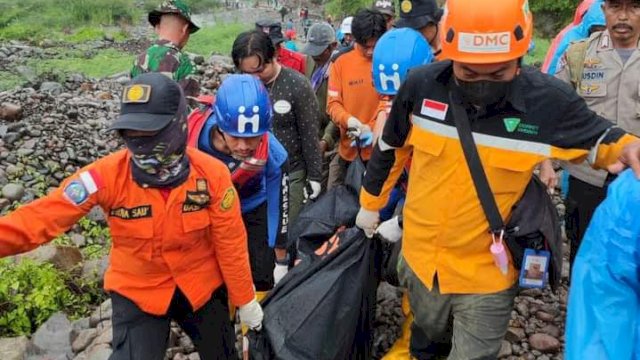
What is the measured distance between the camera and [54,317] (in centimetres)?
395

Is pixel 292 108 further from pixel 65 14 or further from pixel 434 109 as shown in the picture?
pixel 65 14

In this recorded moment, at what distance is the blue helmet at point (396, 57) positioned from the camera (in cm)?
328

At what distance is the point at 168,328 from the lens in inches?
108

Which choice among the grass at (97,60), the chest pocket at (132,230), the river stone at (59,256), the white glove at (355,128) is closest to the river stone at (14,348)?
the river stone at (59,256)

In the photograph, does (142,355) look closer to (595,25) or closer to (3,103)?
(595,25)

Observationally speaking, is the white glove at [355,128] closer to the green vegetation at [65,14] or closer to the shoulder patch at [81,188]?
the shoulder patch at [81,188]

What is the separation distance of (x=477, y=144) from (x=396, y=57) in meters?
1.04

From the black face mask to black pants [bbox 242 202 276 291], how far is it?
1513 millimetres

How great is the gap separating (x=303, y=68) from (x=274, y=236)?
2838 millimetres

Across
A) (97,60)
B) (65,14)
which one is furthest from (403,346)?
(65,14)

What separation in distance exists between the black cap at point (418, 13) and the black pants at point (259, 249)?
1664 millimetres

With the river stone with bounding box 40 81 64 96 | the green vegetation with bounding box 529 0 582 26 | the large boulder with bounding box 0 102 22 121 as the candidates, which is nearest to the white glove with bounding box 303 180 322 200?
the large boulder with bounding box 0 102 22 121

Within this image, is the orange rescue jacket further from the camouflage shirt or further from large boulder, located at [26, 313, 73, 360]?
large boulder, located at [26, 313, 73, 360]

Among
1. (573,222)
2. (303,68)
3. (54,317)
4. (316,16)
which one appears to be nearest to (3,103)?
(303,68)
